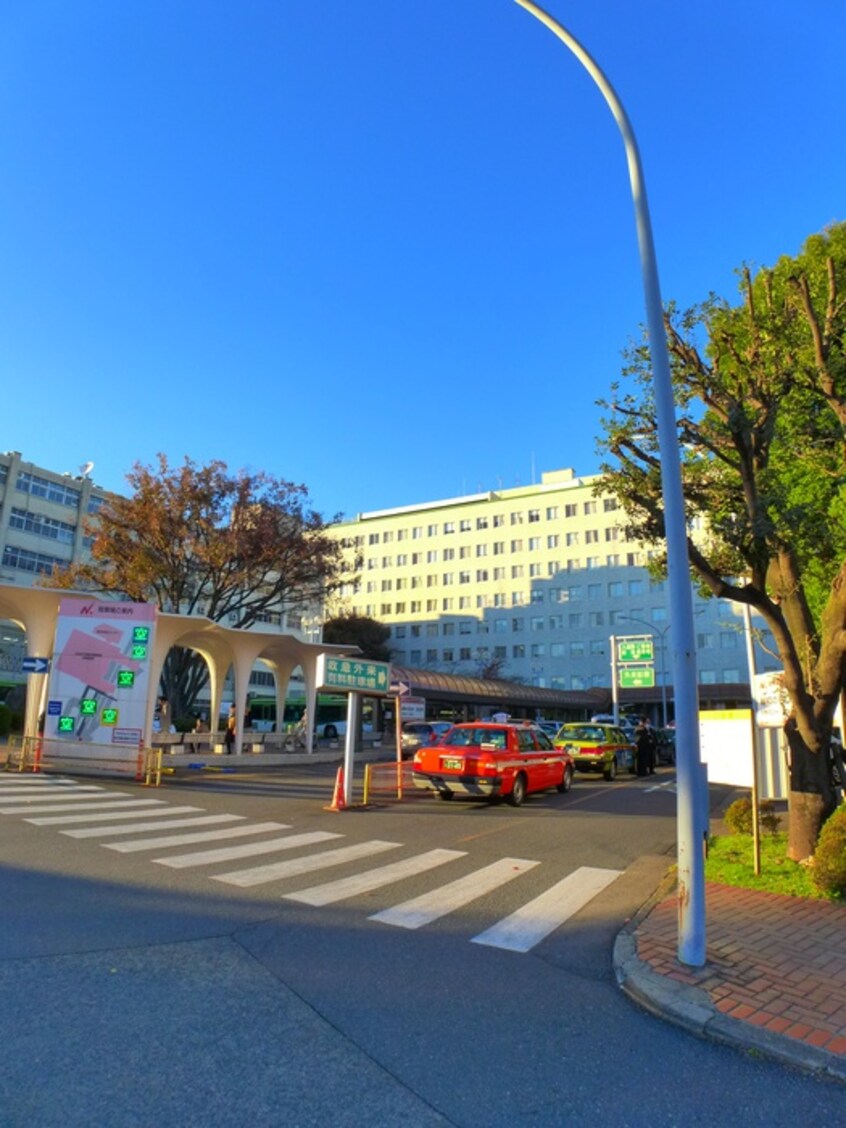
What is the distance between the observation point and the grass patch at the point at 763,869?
26.3 ft

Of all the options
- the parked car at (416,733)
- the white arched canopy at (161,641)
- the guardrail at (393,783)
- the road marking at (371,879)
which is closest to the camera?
the road marking at (371,879)

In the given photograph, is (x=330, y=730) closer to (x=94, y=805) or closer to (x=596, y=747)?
(x=596, y=747)

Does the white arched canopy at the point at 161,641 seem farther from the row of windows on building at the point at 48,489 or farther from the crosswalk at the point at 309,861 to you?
the row of windows on building at the point at 48,489

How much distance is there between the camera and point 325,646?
3266 cm

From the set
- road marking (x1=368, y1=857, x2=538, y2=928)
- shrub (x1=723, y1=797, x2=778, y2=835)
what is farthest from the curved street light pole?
shrub (x1=723, y1=797, x2=778, y2=835)

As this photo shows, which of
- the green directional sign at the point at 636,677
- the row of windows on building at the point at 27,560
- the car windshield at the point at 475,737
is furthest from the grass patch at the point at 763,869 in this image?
the row of windows on building at the point at 27,560

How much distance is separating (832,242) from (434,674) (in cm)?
4959

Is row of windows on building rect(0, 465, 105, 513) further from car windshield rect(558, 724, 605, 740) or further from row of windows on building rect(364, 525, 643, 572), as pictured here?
car windshield rect(558, 724, 605, 740)

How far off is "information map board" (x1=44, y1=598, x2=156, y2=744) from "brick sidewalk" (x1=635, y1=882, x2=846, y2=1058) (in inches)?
666

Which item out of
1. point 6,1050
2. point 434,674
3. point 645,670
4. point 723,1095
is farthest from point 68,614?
point 434,674

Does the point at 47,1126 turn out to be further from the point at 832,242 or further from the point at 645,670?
the point at 645,670

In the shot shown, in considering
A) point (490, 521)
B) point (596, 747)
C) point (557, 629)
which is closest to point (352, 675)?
point (596, 747)

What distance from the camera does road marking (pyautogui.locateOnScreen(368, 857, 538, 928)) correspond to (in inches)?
266

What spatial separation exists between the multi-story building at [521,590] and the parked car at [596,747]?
53.6 metres
